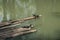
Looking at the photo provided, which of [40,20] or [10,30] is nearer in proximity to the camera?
[10,30]

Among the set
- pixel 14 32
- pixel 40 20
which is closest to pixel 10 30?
pixel 14 32

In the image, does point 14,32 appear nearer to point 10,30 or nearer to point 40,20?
point 10,30

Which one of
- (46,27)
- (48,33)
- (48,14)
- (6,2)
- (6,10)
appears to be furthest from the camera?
(6,2)

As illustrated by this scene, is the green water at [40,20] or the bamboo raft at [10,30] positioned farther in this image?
the green water at [40,20]

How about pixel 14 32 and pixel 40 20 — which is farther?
pixel 40 20

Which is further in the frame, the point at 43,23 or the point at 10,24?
the point at 43,23

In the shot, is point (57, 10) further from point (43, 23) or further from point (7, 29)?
point (7, 29)

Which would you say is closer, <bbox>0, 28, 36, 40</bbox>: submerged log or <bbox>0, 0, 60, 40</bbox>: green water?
<bbox>0, 28, 36, 40</bbox>: submerged log

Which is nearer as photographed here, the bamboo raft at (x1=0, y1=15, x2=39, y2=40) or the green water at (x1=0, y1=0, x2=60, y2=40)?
the bamboo raft at (x1=0, y1=15, x2=39, y2=40)

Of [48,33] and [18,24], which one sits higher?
[18,24]

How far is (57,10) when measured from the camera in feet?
20.3

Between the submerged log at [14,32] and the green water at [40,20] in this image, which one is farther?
the green water at [40,20]

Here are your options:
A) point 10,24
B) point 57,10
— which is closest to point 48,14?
point 57,10

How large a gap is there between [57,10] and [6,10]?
1721 millimetres
